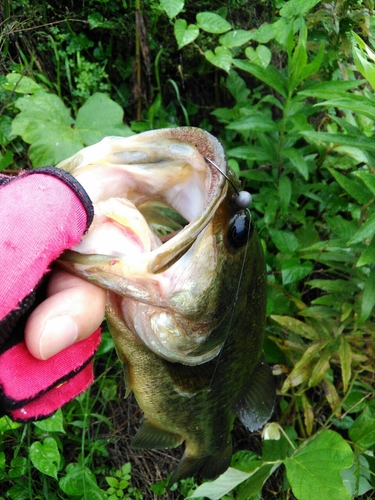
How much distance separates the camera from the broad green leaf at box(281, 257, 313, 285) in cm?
257

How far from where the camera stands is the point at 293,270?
8.47ft

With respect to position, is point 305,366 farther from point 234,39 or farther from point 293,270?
point 234,39

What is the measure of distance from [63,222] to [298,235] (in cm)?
203

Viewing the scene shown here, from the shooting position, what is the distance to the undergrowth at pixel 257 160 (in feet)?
7.39

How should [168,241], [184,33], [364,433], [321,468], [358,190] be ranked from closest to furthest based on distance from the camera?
[168,241]
[321,468]
[358,190]
[364,433]
[184,33]

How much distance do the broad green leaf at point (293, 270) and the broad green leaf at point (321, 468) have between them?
0.74 metres

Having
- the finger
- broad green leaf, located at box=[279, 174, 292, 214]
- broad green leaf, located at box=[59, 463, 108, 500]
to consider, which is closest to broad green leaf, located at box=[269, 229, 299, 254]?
broad green leaf, located at box=[279, 174, 292, 214]

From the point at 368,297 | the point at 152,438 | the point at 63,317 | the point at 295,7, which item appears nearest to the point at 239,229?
the point at 63,317

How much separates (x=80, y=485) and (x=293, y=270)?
1426mm

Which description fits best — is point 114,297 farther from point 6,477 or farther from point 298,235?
point 298,235

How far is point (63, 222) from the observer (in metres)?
1.17

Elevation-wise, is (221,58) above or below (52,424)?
above

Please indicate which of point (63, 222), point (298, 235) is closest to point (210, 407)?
point (63, 222)

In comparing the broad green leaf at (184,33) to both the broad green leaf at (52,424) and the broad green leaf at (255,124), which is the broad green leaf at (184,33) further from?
the broad green leaf at (52,424)
